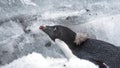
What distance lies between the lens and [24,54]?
407 cm

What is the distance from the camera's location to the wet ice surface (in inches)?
165

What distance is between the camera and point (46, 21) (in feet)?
16.6

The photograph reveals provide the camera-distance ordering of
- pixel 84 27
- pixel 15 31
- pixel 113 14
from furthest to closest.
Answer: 1. pixel 113 14
2. pixel 84 27
3. pixel 15 31

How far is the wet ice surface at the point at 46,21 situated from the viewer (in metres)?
4.19

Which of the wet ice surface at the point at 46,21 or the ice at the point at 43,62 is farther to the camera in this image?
the wet ice surface at the point at 46,21

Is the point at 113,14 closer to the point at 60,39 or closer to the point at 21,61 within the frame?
the point at 60,39

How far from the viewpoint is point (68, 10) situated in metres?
5.44

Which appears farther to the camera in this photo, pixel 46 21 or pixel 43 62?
pixel 46 21

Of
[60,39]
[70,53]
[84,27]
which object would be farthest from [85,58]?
[84,27]

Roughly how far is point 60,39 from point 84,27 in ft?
3.08

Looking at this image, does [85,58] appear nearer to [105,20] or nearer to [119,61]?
[119,61]

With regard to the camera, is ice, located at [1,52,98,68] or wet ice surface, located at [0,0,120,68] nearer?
ice, located at [1,52,98,68]

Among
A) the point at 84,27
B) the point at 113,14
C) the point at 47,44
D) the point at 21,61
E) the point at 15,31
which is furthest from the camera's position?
the point at 113,14

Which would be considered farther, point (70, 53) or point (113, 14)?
point (113, 14)
